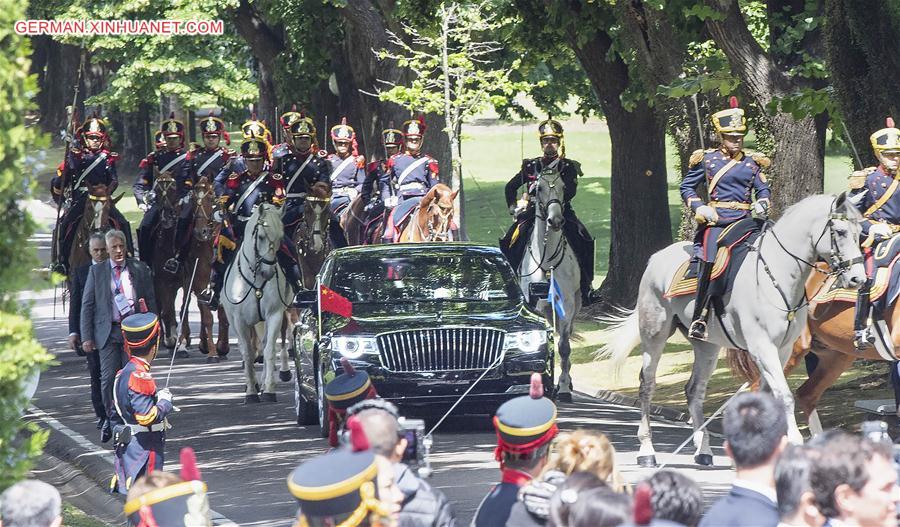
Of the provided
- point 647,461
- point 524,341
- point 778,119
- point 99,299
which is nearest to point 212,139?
point 778,119

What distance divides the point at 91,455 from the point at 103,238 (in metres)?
2.04

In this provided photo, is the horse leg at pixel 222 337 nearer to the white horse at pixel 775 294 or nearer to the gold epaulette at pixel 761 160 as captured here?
the white horse at pixel 775 294

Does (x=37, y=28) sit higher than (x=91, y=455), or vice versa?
(x=37, y=28)

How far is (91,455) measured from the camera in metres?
16.3

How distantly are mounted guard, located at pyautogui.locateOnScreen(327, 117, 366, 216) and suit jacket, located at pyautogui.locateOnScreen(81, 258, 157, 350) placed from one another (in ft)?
30.0

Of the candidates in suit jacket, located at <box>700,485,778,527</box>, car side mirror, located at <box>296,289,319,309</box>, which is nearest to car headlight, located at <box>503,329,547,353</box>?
car side mirror, located at <box>296,289,319,309</box>

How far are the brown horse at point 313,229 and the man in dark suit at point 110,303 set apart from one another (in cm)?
721

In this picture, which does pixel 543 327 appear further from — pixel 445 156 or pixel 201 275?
pixel 445 156

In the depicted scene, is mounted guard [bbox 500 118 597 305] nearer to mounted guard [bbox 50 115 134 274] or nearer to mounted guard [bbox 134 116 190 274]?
mounted guard [bbox 50 115 134 274]

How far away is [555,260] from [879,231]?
5.67 meters

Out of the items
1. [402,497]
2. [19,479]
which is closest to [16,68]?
Answer: [19,479]

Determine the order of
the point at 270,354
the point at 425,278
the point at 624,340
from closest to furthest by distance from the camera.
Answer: the point at 624,340 < the point at 425,278 < the point at 270,354

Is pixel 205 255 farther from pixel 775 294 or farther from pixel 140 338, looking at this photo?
pixel 140 338

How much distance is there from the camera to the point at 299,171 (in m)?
23.6
